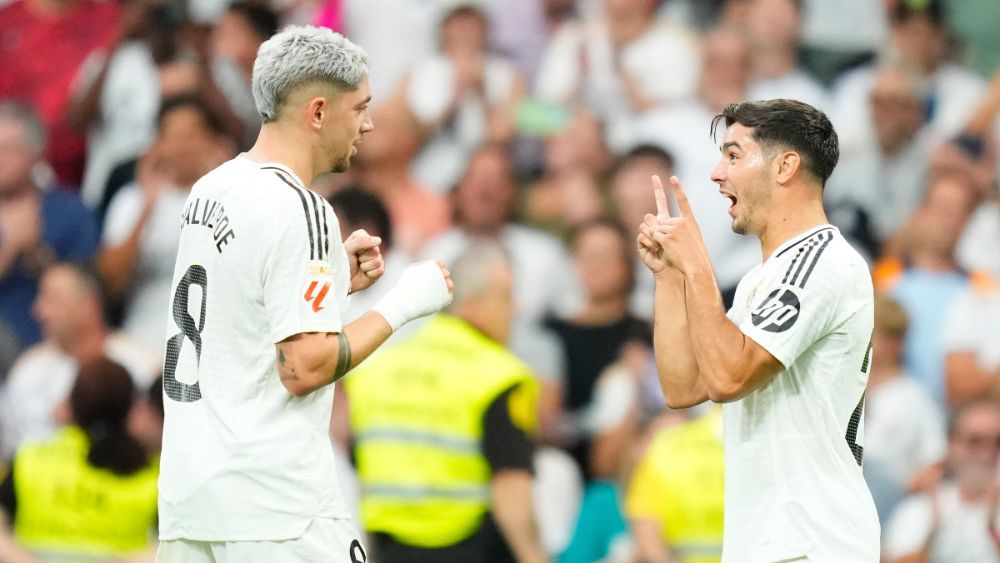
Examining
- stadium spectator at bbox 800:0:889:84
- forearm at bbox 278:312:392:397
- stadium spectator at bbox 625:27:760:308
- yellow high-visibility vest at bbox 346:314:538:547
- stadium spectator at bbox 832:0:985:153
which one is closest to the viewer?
forearm at bbox 278:312:392:397

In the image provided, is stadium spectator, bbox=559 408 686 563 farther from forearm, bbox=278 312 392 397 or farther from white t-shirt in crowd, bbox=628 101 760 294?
forearm, bbox=278 312 392 397

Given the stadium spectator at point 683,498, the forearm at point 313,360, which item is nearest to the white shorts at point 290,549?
the forearm at point 313,360

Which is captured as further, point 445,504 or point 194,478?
point 445,504

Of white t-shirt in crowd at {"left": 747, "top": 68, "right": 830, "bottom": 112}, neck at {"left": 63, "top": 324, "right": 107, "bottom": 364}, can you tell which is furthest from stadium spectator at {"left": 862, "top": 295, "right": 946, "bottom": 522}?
neck at {"left": 63, "top": 324, "right": 107, "bottom": 364}

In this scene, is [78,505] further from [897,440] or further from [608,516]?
[897,440]

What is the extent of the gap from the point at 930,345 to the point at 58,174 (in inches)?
211

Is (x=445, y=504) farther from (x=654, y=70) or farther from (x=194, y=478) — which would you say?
(x=654, y=70)

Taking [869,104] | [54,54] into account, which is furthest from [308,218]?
[54,54]

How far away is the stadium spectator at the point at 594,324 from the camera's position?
7820 millimetres

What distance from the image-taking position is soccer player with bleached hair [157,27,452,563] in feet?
11.6

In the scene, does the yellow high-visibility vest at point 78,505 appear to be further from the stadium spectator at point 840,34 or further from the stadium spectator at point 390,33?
the stadium spectator at point 840,34

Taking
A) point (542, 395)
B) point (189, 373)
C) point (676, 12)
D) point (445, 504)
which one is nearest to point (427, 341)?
point (445, 504)

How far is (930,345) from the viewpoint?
786cm

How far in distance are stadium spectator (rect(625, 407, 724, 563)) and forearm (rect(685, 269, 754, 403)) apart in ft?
9.92
